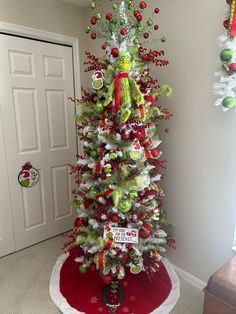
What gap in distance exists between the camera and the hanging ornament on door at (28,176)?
2.24m

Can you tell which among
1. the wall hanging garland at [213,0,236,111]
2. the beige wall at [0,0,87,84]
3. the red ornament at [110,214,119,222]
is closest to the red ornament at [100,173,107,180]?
the red ornament at [110,214,119,222]

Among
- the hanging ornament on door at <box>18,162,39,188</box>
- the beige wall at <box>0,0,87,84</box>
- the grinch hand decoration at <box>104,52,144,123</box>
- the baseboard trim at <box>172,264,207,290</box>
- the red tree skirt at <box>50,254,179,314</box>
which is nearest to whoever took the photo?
the grinch hand decoration at <box>104,52,144,123</box>

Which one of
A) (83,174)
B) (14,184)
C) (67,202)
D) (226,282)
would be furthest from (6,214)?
(226,282)

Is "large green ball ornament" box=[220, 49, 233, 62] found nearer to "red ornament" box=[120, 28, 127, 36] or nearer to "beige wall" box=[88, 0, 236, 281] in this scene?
"beige wall" box=[88, 0, 236, 281]

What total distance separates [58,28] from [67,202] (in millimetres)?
1755

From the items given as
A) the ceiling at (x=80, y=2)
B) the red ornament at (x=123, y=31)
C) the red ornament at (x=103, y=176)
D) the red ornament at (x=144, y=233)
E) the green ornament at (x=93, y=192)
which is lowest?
the red ornament at (x=144, y=233)

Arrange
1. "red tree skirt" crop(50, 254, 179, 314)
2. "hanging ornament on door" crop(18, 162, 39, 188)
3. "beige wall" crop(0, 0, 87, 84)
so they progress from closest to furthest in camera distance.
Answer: "red tree skirt" crop(50, 254, 179, 314) → "beige wall" crop(0, 0, 87, 84) → "hanging ornament on door" crop(18, 162, 39, 188)

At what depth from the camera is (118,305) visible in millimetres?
1668

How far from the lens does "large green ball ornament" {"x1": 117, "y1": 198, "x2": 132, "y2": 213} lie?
57.6 inches

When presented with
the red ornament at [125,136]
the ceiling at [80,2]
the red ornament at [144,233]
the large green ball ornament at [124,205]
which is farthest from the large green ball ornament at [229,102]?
the ceiling at [80,2]

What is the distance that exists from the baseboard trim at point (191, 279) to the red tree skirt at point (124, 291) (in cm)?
5

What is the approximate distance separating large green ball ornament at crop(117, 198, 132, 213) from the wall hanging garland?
0.79 metres

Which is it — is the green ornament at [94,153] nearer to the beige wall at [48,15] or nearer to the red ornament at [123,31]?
the red ornament at [123,31]

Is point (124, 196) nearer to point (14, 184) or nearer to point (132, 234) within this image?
point (132, 234)
